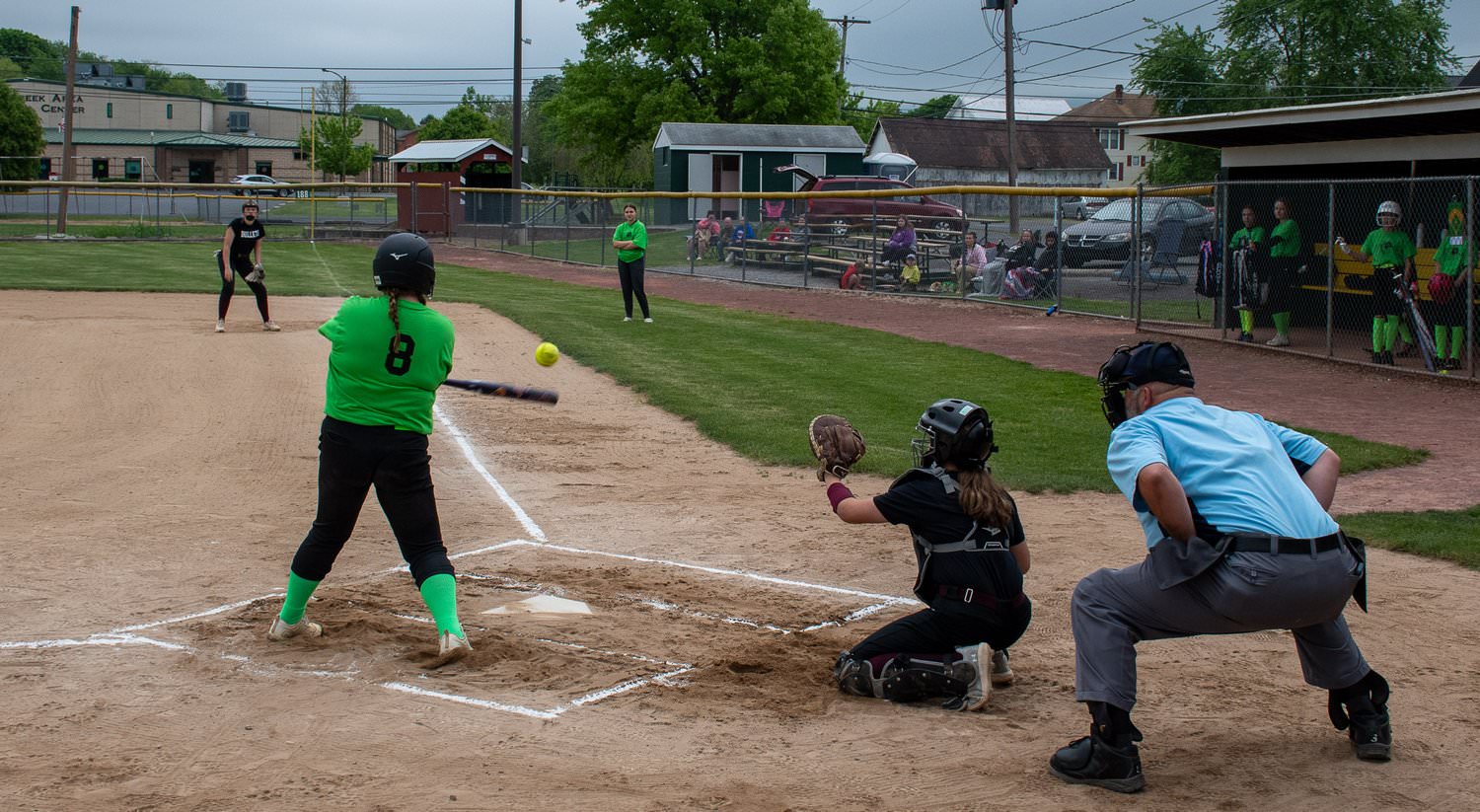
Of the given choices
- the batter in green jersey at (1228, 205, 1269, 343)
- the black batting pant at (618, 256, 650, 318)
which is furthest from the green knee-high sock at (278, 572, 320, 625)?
the batter in green jersey at (1228, 205, 1269, 343)

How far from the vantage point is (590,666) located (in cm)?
560

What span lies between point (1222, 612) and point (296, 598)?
395 centimetres

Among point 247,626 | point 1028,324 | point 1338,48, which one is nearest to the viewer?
point 247,626

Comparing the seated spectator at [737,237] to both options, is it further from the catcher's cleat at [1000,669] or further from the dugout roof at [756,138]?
the catcher's cleat at [1000,669]

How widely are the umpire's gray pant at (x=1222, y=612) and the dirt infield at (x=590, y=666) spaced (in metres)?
→ 0.38

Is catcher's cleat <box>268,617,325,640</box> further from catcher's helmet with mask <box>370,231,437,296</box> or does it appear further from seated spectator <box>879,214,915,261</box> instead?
seated spectator <box>879,214,915,261</box>

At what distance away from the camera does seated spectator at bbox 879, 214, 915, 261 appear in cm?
2688

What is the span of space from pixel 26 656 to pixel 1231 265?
1719 cm

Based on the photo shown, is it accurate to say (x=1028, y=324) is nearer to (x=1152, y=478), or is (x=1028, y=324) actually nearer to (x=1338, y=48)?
(x=1152, y=478)

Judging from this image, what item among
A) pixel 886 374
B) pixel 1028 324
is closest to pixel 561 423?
pixel 886 374

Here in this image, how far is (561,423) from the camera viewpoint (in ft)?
40.3

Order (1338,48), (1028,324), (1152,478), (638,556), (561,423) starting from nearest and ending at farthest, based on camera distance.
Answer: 1. (1152,478)
2. (638,556)
3. (561,423)
4. (1028,324)
5. (1338,48)

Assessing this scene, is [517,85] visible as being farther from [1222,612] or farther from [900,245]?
[1222,612]

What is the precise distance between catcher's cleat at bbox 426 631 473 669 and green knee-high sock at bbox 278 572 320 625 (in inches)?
27.8
